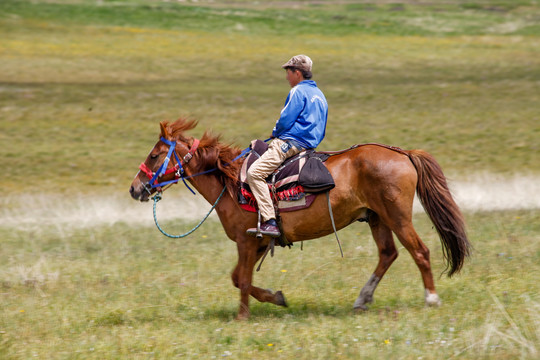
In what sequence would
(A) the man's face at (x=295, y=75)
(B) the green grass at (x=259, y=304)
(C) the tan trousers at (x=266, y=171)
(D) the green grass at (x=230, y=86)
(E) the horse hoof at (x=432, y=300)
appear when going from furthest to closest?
(D) the green grass at (x=230, y=86) < (A) the man's face at (x=295, y=75) < (C) the tan trousers at (x=266, y=171) < (E) the horse hoof at (x=432, y=300) < (B) the green grass at (x=259, y=304)

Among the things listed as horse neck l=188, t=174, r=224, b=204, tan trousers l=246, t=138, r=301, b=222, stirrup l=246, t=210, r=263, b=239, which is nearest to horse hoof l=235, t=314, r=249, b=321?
stirrup l=246, t=210, r=263, b=239

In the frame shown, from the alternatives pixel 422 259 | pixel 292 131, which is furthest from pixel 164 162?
pixel 422 259

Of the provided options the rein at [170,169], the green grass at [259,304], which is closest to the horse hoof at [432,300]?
the green grass at [259,304]

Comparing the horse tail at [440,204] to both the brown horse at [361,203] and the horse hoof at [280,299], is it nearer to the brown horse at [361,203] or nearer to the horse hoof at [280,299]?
the brown horse at [361,203]

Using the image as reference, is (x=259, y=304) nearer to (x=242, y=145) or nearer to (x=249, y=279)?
(x=249, y=279)

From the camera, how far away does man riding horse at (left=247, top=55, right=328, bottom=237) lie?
824 centimetres

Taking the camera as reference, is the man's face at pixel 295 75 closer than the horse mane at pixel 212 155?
Yes

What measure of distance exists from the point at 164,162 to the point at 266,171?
133 centimetres

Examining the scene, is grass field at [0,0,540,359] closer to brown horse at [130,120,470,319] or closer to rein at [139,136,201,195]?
brown horse at [130,120,470,319]

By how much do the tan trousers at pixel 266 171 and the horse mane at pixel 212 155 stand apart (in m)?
0.39

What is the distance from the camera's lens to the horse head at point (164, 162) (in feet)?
28.9

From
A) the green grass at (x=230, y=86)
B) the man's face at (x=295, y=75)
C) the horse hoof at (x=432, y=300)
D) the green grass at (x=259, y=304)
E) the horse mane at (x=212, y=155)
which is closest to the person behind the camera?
the green grass at (x=259, y=304)

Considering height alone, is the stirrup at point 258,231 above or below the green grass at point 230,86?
below

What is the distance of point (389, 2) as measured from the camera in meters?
51.2
